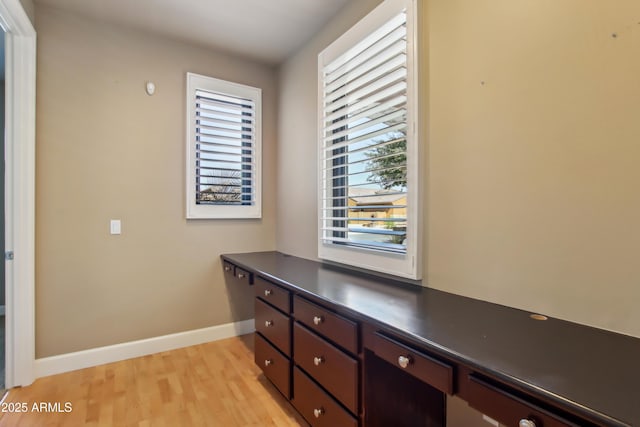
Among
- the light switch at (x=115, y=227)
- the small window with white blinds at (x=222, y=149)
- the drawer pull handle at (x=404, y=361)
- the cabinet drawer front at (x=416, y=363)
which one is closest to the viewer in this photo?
the cabinet drawer front at (x=416, y=363)

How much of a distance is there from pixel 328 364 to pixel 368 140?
1.34 meters

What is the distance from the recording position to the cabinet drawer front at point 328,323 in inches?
55.4

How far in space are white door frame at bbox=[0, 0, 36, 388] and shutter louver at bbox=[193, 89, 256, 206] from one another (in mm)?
1129

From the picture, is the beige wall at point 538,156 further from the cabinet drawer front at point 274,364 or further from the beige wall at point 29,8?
the beige wall at point 29,8

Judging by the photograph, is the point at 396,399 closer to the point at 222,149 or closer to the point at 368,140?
the point at 368,140

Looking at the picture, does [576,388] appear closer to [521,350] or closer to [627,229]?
[521,350]

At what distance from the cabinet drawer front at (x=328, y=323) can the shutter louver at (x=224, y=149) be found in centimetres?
163

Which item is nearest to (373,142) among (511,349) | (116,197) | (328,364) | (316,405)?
(328,364)

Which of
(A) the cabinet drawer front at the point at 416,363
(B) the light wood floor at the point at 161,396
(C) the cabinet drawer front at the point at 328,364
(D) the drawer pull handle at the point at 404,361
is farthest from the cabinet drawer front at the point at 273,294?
(D) the drawer pull handle at the point at 404,361

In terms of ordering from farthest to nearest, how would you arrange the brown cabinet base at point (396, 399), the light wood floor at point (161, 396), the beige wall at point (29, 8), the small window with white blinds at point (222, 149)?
the small window with white blinds at point (222, 149) → the beige wall at point (29, 8) → the light wood floor at point (161, 396) → the brown cabinet base at point (396, 399)

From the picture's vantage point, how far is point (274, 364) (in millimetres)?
2100

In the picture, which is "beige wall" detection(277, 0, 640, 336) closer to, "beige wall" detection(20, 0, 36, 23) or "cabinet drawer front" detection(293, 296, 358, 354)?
"cabinet drawer front" detection(293, 296, 358, 354)

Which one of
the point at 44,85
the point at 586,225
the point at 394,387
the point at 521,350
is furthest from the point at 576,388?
the point at 44,85

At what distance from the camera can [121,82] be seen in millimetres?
2652
